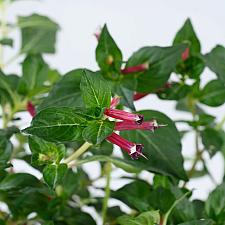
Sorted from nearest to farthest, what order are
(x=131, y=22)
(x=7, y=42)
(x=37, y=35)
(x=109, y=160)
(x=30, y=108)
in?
(x=109, y=160) → (x=30, y=108) → (x=7, y=42) → (x=37, y=35) → (x=131, y=22)

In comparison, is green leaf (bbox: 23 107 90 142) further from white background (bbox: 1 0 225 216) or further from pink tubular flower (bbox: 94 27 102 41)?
white background (bbox: 1 0 225 216)

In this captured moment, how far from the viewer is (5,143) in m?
0.56

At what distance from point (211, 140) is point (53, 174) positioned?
0.90 ft

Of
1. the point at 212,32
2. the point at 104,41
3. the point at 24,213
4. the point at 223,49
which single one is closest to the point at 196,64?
the point at 223,49

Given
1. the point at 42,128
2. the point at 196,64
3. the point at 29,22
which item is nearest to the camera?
the point at 42,128

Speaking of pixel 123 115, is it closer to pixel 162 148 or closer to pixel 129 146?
pixel 129 146

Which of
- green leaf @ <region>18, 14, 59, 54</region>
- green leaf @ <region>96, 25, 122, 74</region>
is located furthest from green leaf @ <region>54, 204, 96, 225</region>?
green leaf @ <region>18, 14, 59, 54</region>

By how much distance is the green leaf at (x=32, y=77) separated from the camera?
2.30 feet

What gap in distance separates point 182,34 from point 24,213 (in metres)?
0.28

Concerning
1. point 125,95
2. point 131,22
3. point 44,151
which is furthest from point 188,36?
point 131,22

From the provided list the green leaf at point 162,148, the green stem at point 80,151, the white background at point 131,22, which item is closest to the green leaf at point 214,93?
the green leaf at point 162,148

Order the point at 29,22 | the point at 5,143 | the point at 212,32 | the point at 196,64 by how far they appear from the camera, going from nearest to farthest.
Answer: the point at 5,143 < the point at 196,64 < the point at 29,22 < the point at 212,32

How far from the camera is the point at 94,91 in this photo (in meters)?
0.47

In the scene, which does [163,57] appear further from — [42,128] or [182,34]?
[42,128]
